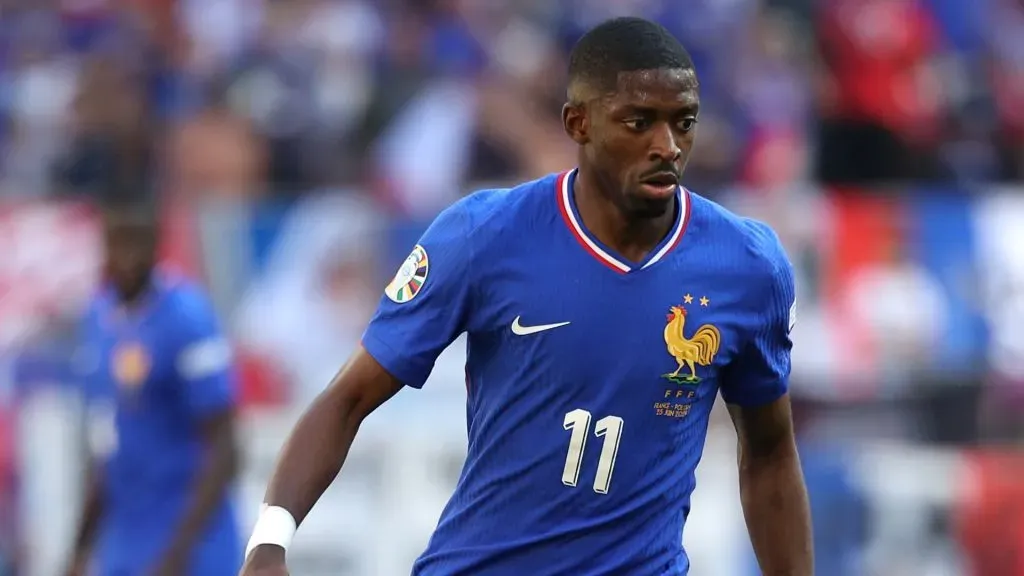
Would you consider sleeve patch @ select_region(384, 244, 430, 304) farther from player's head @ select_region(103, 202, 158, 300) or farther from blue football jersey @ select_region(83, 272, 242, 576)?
player's head @ select_region(103, 202, 158, 300)

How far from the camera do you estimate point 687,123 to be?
4.35 meters

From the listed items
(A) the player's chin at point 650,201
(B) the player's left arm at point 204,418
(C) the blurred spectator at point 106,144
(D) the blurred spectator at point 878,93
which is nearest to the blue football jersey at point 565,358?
(A) the player's chin at point 650,201

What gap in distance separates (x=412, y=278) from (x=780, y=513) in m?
1.21

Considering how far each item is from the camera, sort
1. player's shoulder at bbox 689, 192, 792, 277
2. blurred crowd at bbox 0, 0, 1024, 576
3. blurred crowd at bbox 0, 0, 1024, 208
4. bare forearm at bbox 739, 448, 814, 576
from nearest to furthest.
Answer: player's shoulder at bbox 689, 192, 792, 277 < bare forearm at bbox 739, 448, 814, 576 < blurred crowd at bbox 0, 0, 1024, 576 < blurred crowd at bbox 0, 0, 1024, 208

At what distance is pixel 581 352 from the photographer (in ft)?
14.6

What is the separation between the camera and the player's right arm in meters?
4.36

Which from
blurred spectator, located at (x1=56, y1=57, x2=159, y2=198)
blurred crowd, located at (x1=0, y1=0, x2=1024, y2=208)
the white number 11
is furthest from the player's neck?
blurred spectator, located at (x1=56, y1=57, x2=159, y2=198)

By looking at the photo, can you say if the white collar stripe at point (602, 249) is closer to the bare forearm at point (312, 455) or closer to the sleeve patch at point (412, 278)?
the sleeve patch at point (412, 278)

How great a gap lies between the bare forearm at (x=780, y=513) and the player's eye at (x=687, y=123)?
1.02 m

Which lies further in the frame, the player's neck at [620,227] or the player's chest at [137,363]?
the player's chest at [137,363]

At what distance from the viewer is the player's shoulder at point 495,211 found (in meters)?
4.47

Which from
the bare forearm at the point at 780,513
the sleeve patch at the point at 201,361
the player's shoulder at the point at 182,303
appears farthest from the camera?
the player's shoulder at the point at 182,303

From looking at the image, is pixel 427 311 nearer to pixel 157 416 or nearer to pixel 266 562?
pixel 266 562

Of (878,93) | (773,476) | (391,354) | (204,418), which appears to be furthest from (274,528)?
(878,93)
